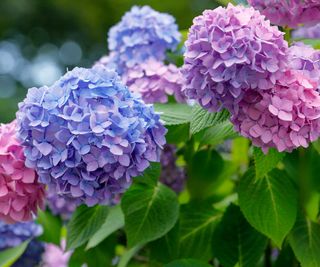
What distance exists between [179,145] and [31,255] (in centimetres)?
37

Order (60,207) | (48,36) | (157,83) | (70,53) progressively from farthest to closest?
(48,36), (70,53), (60,207), (157,83)

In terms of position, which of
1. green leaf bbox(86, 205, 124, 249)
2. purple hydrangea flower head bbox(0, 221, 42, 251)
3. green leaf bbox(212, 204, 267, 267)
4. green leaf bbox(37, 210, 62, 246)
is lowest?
green leaf bbox(37, 210, 62, 246)

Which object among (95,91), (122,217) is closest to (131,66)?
(122,217)

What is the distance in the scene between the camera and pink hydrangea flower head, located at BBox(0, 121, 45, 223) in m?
1.15

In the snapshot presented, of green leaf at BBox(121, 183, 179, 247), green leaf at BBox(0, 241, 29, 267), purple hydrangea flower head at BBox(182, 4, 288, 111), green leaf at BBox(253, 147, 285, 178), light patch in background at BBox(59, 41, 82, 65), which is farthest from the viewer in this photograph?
light patch in background at BBox(59, 41, 82, 65)

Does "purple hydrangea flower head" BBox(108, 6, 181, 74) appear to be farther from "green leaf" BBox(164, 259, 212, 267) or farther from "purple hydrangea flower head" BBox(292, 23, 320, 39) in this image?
"green leaf" BBox(164, 259, 212, 267)

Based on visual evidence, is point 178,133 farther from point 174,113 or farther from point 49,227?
point 49,227

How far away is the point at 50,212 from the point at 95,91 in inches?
24.7

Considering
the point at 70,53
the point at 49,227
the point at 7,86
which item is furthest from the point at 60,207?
the point at 70,53

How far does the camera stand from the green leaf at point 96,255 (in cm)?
138

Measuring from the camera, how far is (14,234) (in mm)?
1509

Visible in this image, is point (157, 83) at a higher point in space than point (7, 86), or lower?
higher

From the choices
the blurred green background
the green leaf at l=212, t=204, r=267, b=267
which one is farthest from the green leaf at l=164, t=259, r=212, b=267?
the blurred green background

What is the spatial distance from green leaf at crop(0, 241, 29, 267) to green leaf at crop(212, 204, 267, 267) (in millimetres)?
340
